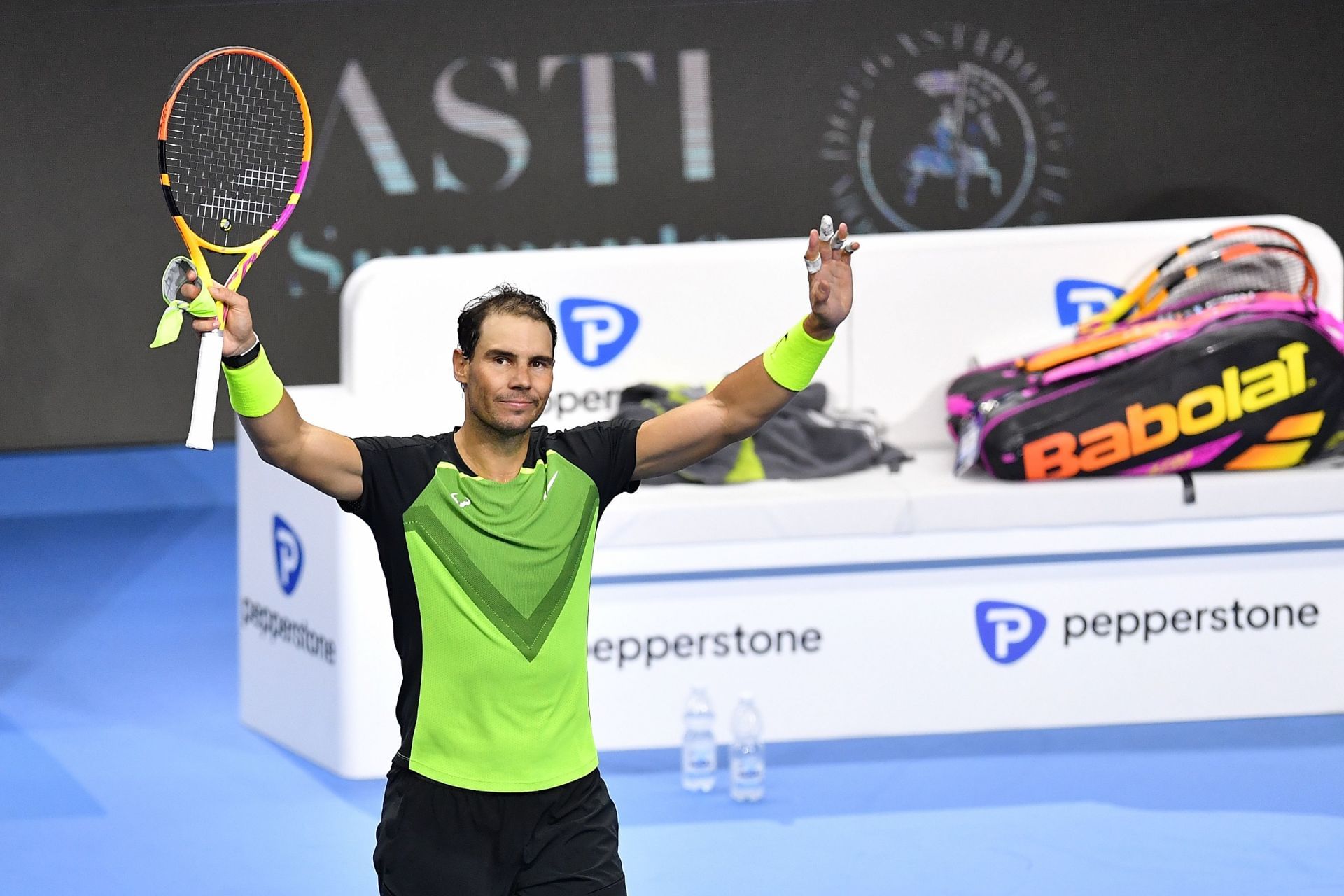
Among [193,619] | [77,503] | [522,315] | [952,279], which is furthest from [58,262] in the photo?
[522,315]

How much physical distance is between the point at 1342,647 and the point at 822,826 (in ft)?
6.14

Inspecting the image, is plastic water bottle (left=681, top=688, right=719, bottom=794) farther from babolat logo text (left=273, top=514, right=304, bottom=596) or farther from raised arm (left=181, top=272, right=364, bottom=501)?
raised arm (left=181, top=272, right=364, bottom=501)

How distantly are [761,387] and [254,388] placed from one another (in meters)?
0.81

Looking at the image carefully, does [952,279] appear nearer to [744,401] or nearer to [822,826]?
[822,826]

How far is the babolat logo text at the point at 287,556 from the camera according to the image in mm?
5301

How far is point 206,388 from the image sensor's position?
2.39 m

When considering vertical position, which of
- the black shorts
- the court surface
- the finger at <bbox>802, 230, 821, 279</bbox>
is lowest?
the court surface

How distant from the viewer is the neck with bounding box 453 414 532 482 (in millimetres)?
2789

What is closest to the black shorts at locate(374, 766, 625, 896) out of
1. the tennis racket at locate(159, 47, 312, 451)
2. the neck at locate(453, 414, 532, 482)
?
the neck at locate(453, 414, 532, 482)

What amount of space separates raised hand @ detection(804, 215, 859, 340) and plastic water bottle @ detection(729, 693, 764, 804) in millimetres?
2404

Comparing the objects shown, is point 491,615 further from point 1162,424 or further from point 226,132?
point 226,132

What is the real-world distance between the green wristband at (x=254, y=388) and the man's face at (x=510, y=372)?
0.98 feet

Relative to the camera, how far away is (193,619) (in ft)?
22.7

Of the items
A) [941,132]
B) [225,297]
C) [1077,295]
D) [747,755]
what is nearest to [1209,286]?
[1077,295]
